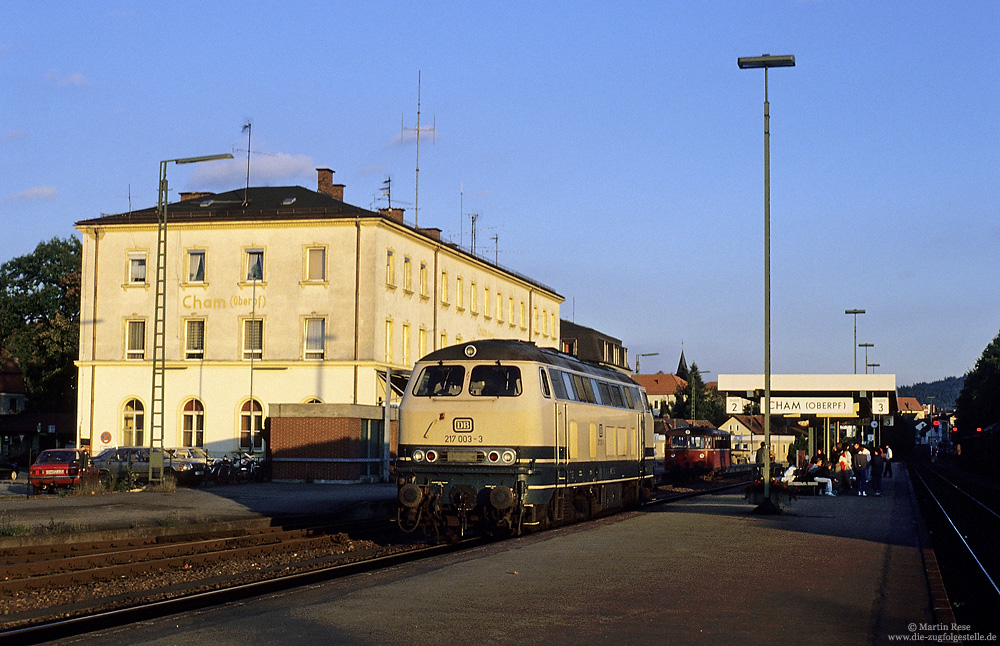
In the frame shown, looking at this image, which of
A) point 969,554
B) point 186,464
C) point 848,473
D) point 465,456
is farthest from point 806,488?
point 186,464

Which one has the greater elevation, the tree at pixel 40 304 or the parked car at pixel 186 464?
the tree at pixel 40 304

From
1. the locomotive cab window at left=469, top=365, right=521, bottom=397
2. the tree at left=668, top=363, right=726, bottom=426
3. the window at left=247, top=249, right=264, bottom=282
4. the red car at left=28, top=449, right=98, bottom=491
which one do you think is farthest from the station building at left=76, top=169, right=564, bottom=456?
the tree at left=668, top=363, right=726, bottom=426

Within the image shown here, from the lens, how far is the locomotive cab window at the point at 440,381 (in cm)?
1973

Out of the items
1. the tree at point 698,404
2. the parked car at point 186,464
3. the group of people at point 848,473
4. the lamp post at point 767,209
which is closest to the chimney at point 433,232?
the parked car at point 186,464

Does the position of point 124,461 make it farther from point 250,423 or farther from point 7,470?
point 7,470

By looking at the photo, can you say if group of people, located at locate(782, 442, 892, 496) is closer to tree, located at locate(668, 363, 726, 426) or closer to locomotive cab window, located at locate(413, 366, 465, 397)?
locomotive cab window, located at locate(413, 366, 465, 397)

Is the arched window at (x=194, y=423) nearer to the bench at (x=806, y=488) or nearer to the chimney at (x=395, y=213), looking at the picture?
the chimney at (x=395, y=213)

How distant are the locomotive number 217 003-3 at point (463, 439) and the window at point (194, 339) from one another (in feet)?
119

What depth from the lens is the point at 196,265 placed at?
5456 cm

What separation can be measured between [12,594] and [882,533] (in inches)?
545

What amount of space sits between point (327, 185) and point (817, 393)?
2971cm

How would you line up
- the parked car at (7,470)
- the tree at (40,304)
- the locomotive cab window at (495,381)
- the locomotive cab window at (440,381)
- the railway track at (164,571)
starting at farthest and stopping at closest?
the tree at (40,304)
the parked car at (7,470)
the locomotive cab window at (440,381)
the locomotive cab window at (495,381)
the railway track at (164,571)

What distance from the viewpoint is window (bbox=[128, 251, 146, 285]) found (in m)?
54.9

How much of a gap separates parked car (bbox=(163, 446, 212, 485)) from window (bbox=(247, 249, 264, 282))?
415 inches
